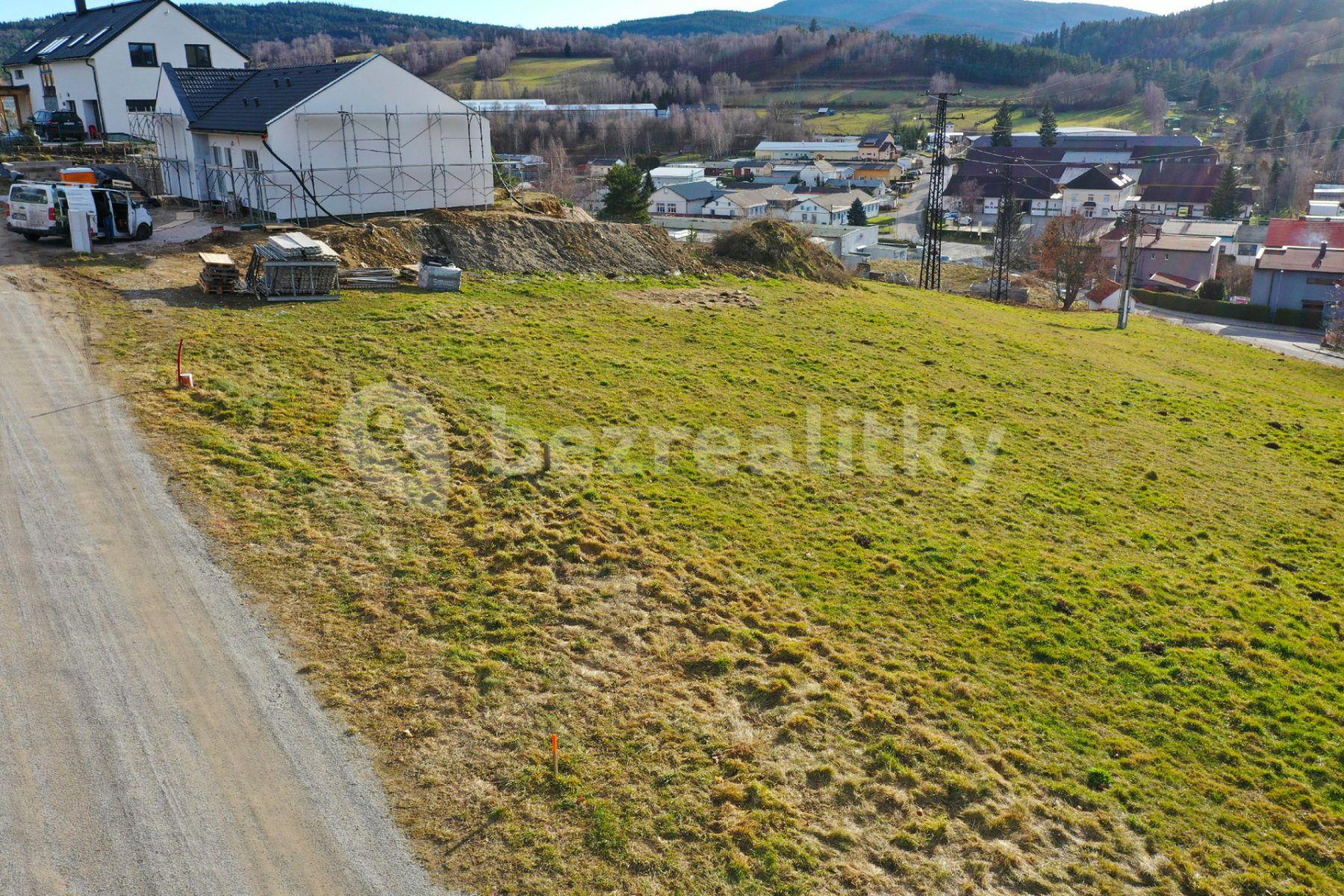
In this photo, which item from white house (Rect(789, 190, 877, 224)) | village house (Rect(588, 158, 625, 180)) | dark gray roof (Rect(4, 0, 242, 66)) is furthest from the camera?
village house (Rect(588, 158, 625, 180))

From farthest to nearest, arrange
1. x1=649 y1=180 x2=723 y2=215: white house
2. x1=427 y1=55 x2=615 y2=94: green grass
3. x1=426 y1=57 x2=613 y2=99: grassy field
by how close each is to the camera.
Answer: x1=427 y1=55 x2=615 y2=94: green grass
x1=426 y1=57 x2=613 y2=99: grassy field
x1=649 y1=180 x2=723 y2=215: white house

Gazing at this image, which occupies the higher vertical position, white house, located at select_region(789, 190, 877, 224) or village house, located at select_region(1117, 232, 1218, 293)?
white house, located at select_region(789, 190, 877, 224)

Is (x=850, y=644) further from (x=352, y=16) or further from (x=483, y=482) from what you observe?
(x=352, y=16)

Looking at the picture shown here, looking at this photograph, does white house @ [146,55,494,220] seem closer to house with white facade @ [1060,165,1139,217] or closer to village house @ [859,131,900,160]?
house with white facade @ [1060,165,1139,217]

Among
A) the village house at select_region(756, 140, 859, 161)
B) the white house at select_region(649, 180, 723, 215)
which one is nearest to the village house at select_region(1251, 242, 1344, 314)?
the white house at select_region(649, 180, 723, 215)

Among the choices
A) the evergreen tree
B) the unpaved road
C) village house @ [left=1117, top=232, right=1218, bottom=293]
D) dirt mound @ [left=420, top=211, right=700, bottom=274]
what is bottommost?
village house @ [left=1117, top=232, right=1218, bottom=293]

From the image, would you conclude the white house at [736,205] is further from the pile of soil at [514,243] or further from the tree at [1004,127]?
the pile of soil at [514,243]
